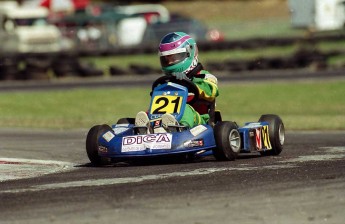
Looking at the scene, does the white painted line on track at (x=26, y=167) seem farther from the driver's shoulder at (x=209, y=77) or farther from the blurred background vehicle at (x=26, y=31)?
the blurred background vehicle at (x=26, y=31)

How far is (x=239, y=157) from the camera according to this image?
10547mm

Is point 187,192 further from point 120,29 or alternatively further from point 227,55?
point 120,29

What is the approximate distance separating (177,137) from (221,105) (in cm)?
1229

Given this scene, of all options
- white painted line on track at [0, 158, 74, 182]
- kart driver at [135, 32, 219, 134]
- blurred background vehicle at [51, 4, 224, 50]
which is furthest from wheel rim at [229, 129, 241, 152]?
blurred background vehicle at [51, 4, 224, 50]

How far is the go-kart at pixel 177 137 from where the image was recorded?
9.54m

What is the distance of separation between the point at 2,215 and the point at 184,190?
4.76 ft

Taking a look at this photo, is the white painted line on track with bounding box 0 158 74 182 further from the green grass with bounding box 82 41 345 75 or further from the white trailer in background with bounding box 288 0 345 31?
the white trailer in background with bounding box 288 0 345 31

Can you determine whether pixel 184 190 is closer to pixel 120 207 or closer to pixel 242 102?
pixel 120 207

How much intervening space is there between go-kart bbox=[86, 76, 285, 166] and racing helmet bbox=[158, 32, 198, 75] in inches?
10.0

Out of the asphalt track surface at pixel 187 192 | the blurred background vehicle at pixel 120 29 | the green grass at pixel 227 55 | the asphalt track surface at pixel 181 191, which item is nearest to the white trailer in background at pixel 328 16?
the green grass at pixel 227 55

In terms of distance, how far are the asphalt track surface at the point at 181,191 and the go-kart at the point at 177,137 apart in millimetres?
156

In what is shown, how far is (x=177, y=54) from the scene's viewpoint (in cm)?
1055

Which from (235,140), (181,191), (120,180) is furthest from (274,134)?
(181,191)

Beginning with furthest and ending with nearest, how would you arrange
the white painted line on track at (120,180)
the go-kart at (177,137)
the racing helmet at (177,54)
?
the racing helmet at (177,54) → the go-kart at (177,137) → the white painted line on track at (120,180)
